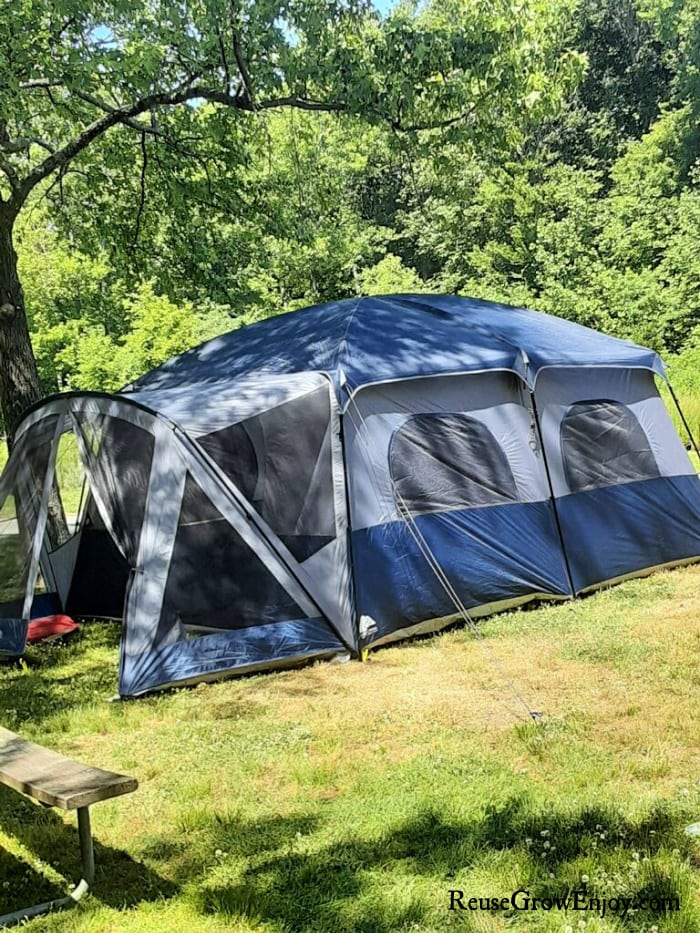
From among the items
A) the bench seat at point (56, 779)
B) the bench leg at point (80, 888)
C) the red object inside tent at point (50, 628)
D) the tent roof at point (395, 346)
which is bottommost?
the bench leg at point (80, 888)

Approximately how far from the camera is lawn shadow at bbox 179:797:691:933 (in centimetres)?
275

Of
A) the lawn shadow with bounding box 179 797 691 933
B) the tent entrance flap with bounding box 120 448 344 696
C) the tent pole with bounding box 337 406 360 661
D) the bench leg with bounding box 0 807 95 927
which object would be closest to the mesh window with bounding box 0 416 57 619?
the tent entrance flap with bounding box 120 448 344 696

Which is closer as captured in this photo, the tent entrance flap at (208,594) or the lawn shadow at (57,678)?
the lawn shadow at (57,678)

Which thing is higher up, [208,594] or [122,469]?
[122,469]

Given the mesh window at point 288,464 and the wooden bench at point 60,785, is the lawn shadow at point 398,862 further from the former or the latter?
the mesh window at point 288,464

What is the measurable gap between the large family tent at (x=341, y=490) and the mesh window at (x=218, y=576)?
0.04ft

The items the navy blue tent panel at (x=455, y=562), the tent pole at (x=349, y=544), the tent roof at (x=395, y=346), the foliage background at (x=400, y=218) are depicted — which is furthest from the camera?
the foliage background at (x=400, y=218)

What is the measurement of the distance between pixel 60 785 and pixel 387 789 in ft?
4.61

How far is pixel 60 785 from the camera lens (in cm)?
271

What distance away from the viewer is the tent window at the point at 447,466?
5.93 m

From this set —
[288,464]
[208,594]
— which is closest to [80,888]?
[208,594]

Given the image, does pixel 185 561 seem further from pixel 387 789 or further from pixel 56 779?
pixel 56 779

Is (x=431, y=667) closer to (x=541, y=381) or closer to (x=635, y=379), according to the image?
(x=541, y=381)

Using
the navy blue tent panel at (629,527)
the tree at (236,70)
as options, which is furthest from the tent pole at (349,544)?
the tree at (236,70)
